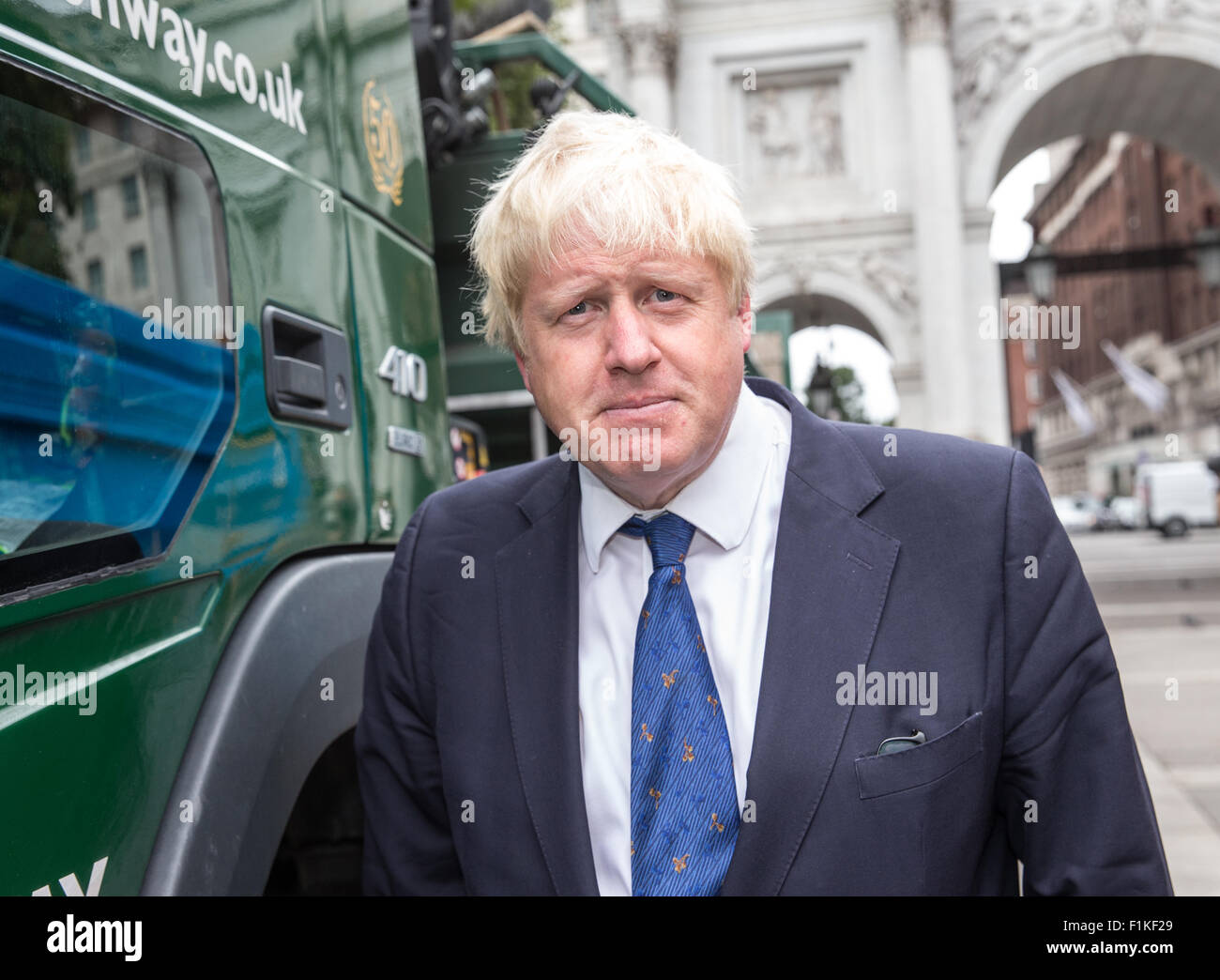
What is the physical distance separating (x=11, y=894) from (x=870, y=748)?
113 centimetres

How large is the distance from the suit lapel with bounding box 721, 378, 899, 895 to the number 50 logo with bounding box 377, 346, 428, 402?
1060mm

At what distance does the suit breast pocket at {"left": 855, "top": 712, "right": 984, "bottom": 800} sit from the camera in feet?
5.74

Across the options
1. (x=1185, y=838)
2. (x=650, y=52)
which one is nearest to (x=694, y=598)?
(x=1185, y=838)

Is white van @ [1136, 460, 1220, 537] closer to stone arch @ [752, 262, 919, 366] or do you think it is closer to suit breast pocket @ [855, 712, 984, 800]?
stone arch @ [752, 262, 919, 366]

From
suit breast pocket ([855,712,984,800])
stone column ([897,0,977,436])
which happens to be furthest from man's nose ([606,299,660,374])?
stone column ([897,0,977,436])

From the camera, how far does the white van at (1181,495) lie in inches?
1356

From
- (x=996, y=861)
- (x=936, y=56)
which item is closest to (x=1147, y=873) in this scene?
(x=996, y=861)

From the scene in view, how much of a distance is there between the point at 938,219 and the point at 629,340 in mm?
21665

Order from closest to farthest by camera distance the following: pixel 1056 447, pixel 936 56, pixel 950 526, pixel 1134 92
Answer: pixel 950 526
pixel 936 56
pixel 1134 92
pixel 1056 447

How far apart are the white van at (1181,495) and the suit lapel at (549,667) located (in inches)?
1416

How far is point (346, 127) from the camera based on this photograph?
260cm

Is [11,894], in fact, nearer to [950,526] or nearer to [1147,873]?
[950,526]

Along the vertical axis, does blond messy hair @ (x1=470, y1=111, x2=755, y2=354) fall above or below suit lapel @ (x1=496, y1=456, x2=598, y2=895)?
above

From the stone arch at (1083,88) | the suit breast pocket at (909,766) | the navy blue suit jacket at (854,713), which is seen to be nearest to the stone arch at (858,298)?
the stone arch at (1083,88)
